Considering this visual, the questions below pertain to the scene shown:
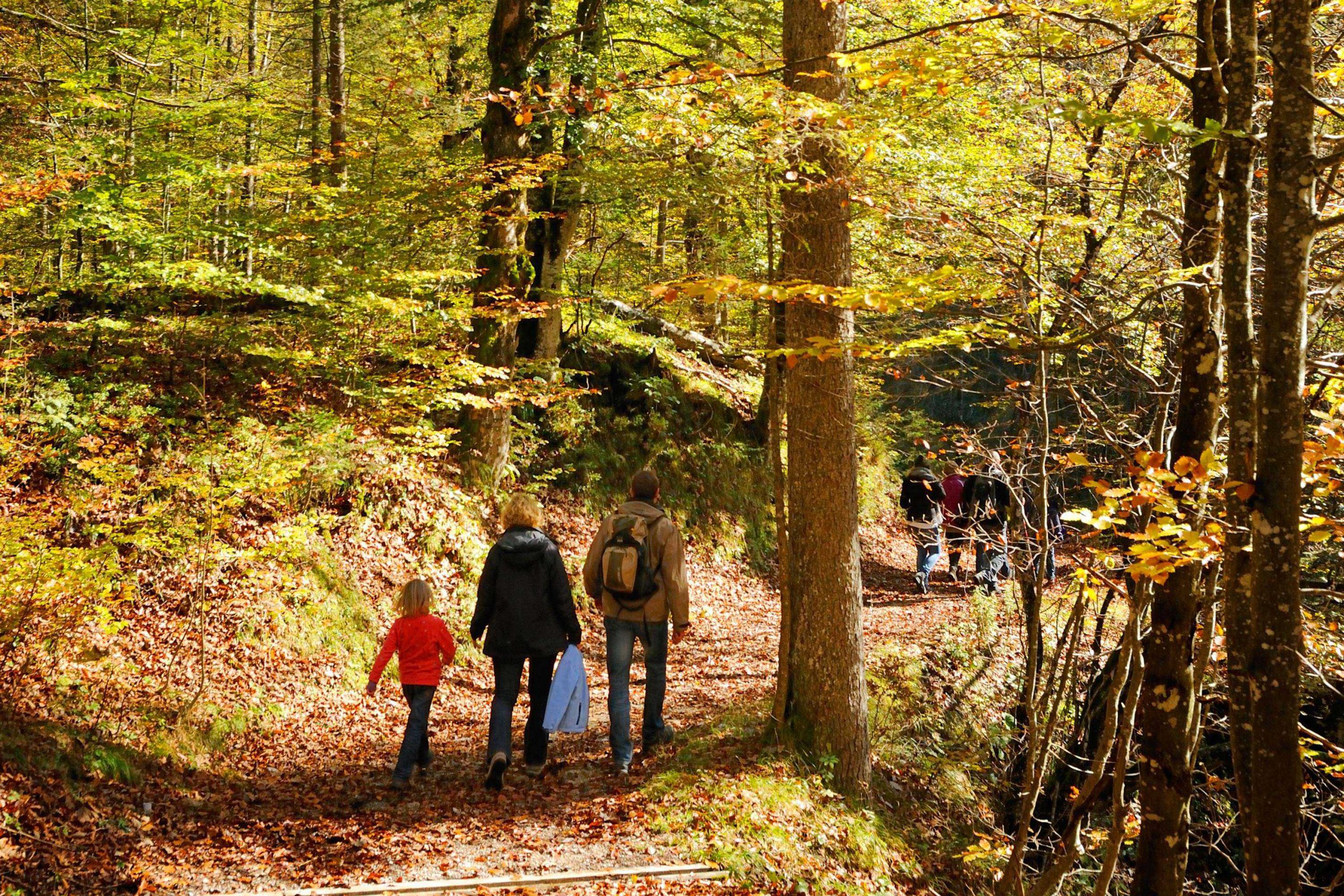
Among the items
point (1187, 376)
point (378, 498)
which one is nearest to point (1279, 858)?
point (1187, 376)

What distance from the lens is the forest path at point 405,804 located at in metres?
4.96

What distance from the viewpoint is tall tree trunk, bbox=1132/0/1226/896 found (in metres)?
4.46

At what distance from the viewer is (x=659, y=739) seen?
6852 millimetres

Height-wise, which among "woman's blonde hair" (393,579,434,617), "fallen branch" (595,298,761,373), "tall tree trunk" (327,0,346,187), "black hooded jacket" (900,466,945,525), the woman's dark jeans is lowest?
the woman's dark jeans

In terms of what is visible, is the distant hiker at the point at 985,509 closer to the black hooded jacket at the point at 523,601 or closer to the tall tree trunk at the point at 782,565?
the tall tree trunk at the point at 782,565

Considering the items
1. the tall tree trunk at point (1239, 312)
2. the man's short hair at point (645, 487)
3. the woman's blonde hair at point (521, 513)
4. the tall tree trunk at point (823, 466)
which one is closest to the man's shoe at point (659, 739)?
the tall tree trunk at point (823, 466)

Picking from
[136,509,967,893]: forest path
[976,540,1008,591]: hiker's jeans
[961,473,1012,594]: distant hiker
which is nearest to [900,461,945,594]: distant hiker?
[961,473,1012,594]: distant hiker

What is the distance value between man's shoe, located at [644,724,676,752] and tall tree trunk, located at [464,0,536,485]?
4792 mm

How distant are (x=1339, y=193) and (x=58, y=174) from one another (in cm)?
965

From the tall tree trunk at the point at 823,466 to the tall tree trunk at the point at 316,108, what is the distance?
231 inches

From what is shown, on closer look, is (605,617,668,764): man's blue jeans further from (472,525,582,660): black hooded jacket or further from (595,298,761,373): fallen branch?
(595,298,761,373): fallen branch

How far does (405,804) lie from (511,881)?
1.44 meters

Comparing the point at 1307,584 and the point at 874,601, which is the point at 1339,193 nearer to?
the point at 1307,584

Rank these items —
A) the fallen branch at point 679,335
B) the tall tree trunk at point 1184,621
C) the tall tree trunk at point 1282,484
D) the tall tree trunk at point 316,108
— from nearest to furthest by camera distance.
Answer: the tall tree trunk at point 1282,484 < the tall tree trunk at point 1184,621 < the tall tree trunk at point 316,108 < the fallen branch at point 679,335
